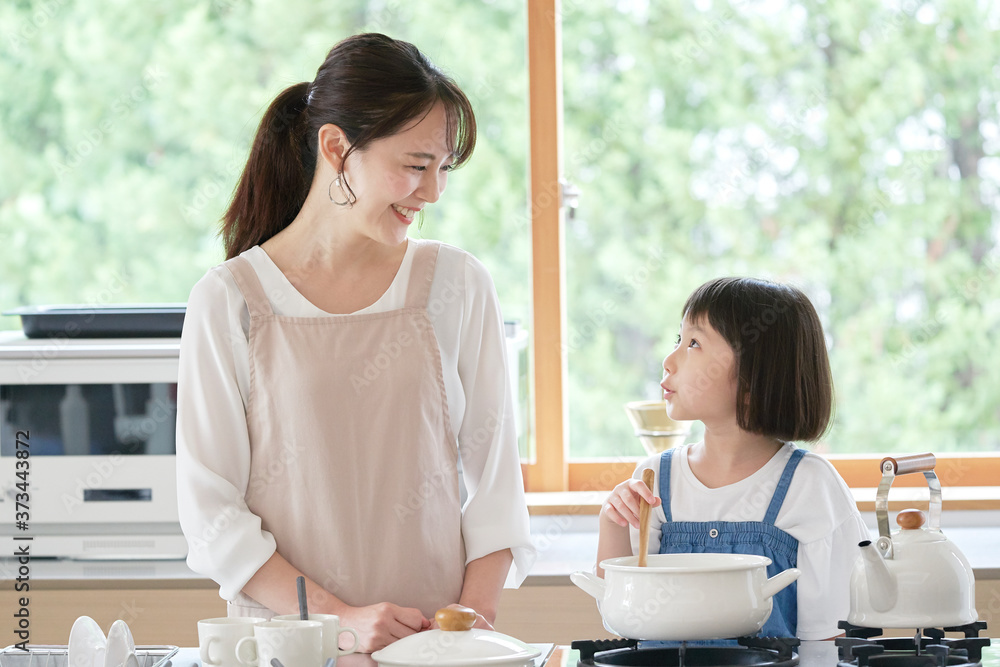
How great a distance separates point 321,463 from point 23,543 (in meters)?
0.98

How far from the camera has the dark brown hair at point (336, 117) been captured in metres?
1.21

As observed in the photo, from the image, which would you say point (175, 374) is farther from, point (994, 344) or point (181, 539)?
point (994, 344)

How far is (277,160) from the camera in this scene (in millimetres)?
1325

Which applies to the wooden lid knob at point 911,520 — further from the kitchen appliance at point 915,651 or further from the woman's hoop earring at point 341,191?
the woman's hoop earring at point 341,191

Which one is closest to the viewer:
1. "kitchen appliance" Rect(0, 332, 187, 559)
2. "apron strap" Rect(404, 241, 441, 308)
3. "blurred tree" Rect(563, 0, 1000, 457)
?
"apron strap" Rect(404, 241, 441, 308)

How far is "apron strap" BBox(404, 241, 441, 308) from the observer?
128 cm

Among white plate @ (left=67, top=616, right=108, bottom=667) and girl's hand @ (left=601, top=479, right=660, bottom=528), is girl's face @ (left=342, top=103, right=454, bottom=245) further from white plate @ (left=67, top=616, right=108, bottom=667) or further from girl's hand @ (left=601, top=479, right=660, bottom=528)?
white plate @ (left=67, top=616, right=108, bottom=667)

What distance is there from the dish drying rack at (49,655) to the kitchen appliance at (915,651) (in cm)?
64

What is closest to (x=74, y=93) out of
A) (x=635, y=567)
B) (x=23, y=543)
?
(x=23, y=543)

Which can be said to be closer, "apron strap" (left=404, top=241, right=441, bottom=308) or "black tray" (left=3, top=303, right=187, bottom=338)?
"apron strap" (left=404, top=241, right=441, bottom=308)

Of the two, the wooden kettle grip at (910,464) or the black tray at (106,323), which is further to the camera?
the black tray at (106,323)

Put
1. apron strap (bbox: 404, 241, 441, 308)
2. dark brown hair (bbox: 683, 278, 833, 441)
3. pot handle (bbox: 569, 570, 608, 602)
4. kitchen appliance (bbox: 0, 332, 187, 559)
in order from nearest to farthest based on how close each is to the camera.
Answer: pot handle (bbox: 569, 570, 608, 602) → apron strap (bbox: 404, 241, 441, 308) → dark brown hair (bbox: 683, 278, 833, 441) → kitchen appliance (bbox: 0, 332, 187, 559)

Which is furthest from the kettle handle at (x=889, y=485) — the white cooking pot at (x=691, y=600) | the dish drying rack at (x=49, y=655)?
the dish drying rack at (x=49, y=655)

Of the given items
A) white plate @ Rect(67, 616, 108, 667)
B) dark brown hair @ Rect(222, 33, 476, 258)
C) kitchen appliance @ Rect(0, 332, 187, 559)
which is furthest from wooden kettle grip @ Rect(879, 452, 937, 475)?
kitchen appliance @ Rect(0, 332, 187, 559)
